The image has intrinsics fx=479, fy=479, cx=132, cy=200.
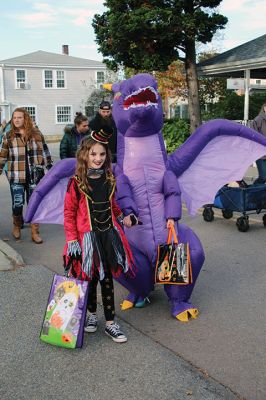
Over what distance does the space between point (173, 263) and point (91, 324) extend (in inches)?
32.3

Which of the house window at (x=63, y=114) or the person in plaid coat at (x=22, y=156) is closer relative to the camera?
the person in plaid coat at (x=22, y=156)

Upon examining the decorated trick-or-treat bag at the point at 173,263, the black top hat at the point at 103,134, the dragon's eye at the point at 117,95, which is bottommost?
the decorated trick-or-treat bag at the point at 173,263

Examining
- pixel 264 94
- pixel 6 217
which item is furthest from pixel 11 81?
pixel 6 217

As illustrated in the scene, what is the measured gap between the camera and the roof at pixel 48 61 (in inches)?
1469

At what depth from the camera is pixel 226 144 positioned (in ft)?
14.8

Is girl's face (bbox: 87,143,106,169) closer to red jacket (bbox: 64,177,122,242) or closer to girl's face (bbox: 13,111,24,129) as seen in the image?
red jacket (bbox: 64,177,122,242)

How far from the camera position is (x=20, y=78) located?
37312mm

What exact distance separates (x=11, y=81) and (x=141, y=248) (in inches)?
1400

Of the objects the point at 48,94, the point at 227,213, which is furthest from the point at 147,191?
the point at 48,94

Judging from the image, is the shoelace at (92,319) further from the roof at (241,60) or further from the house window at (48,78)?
the house window at (48,78)

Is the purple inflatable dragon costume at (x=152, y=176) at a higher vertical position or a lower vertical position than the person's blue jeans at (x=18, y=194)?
higher

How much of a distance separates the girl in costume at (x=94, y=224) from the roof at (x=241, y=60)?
11912mm

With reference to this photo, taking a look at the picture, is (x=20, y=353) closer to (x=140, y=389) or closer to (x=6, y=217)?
(x=140, y=389)

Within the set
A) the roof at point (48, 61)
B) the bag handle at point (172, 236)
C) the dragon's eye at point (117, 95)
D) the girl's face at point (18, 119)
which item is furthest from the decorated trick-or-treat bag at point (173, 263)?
the roof at point (48, 61)
